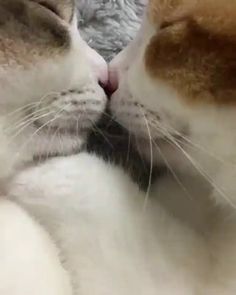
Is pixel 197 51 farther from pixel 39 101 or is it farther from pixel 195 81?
pixel 39 101

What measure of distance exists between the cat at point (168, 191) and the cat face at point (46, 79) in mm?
34

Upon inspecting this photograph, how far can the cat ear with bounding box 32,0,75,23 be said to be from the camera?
0.99 meters

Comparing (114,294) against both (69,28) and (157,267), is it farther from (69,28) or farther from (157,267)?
(69,28)

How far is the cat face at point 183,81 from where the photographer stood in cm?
88

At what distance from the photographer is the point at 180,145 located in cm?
94

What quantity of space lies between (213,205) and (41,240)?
24cm

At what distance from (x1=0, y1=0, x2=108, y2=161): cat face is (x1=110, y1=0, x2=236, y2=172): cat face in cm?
6

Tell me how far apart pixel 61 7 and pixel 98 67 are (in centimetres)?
10

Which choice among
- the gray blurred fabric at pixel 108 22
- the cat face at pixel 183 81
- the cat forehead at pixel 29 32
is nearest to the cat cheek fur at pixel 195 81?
the cat face at pixel 183 81

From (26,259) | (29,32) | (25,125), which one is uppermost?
(29,32)

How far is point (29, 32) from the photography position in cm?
95

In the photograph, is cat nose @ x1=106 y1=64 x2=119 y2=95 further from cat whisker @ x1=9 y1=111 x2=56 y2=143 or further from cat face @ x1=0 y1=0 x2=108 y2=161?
cat whisker @ x1=9 y1=111 x2=56 y2=143

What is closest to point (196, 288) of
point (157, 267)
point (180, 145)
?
point (157, 267)

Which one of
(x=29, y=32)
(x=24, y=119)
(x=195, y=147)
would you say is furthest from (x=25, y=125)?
(x=195, y=147)
